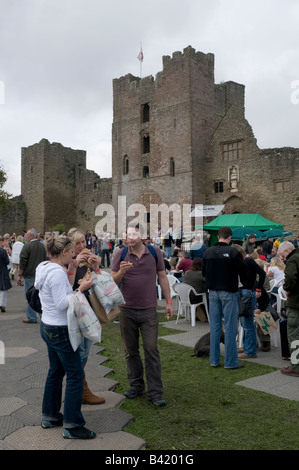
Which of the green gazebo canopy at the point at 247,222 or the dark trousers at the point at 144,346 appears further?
the green gazebo canopy at the point at 247,222

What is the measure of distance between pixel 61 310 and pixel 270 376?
3090mm

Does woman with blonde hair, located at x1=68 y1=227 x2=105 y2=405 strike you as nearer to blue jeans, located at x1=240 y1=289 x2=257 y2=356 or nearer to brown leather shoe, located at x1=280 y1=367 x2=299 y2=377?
brown leather shoe, located at x1=280 y1=367 x2=299 y2=377

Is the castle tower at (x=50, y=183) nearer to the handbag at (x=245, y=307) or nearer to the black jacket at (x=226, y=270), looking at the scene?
the handbag at (x=245, y=307)

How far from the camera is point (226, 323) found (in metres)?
5.73

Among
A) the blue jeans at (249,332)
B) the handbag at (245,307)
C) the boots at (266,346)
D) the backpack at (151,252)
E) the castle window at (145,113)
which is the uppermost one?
the castle window at (145,113)

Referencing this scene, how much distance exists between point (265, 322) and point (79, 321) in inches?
148

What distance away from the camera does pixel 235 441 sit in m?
3.60

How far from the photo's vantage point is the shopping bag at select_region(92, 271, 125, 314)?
3938 mm

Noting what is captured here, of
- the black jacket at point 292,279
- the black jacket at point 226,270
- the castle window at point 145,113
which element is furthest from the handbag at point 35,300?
the castle window at point 145,113

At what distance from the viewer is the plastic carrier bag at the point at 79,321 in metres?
3.47

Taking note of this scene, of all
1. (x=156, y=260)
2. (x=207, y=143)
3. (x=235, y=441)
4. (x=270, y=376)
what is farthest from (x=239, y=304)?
(x=207, y=143)

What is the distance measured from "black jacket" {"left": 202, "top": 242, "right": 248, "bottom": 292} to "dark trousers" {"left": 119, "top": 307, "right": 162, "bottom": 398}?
140cm

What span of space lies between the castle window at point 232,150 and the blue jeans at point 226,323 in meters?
22.7
